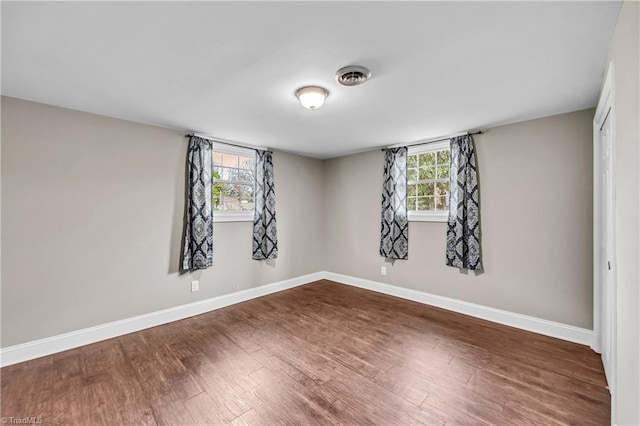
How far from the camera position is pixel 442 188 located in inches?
150

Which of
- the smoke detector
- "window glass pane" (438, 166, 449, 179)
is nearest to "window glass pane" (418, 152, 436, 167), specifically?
"window glass pane" (438, 166, 449, 179)

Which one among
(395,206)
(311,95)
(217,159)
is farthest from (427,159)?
(217,159)

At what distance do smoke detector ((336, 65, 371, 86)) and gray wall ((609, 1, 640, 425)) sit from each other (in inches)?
51.7

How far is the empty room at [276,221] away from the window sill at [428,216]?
0.03 metres

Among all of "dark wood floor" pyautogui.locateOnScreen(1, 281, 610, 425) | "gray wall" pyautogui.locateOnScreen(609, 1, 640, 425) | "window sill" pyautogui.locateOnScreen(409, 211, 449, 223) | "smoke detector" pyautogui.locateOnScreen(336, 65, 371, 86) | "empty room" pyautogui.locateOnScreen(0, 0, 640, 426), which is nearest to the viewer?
"gray wall" pyautogui.locateOnScreen(609, 1, 640, 425)

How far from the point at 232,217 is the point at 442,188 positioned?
3.09 meters

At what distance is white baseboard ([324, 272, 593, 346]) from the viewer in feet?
8.93

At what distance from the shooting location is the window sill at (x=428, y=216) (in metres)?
3.72

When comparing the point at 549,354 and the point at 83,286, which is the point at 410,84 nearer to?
the point at 549,354

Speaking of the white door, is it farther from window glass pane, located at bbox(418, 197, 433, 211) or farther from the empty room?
window glass pane, located at bbox(418, 197, 433, 211)

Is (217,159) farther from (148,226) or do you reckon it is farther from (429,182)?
(429,182)

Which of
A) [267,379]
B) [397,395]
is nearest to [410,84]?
[397,395]

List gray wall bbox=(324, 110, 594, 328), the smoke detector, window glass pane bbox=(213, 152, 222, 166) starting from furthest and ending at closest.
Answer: window glass pane bbox=(213, 152, 222, 166), gray wall bbox=(324, 110, 594, 328), the smoke detector

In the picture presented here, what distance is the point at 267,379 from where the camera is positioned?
2105mm
